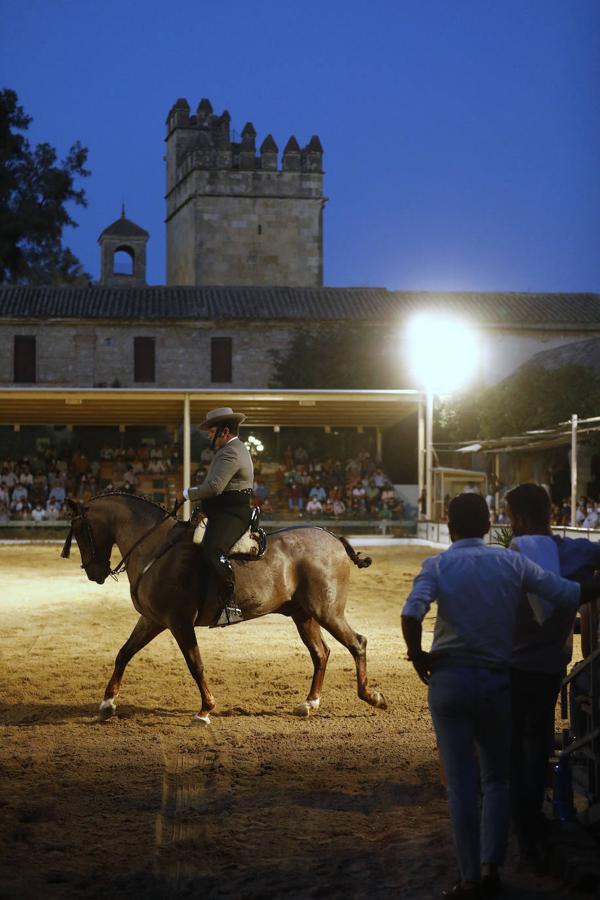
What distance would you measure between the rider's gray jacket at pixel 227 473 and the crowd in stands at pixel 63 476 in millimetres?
24002

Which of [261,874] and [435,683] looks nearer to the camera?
[435,683]

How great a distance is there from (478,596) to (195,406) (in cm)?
3221

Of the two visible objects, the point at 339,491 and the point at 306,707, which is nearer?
the point at 306,707

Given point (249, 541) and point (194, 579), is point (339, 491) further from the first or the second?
point (194, 579)

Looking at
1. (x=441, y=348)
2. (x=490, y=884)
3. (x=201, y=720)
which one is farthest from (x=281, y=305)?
(x=490, y=884)

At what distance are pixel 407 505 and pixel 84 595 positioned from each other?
1885 centimetres

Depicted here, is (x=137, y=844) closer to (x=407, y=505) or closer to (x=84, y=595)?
(x=84, y=595)

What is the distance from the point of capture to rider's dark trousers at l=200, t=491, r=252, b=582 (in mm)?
8930

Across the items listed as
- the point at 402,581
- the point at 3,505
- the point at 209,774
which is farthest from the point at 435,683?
the point at 3,505

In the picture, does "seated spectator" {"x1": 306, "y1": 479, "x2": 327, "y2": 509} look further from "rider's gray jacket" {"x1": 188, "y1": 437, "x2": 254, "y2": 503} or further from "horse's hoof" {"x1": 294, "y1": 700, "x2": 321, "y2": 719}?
"rider's gray jacket" {"x1": 188, "y1": 437, "x2": 254, "y2": 503}

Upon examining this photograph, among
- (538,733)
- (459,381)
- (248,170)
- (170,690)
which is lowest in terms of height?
(170,690)

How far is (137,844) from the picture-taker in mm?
5832

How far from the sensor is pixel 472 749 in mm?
4809

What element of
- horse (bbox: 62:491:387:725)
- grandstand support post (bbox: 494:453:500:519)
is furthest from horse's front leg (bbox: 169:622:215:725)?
grandstand support post (bbox: 494:453:500:519)
